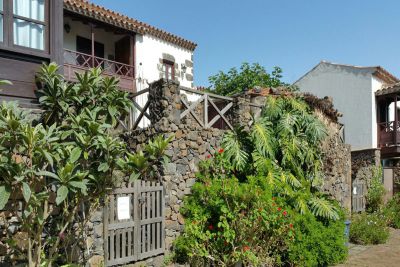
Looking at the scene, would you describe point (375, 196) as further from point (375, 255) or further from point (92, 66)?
point (92, 66)

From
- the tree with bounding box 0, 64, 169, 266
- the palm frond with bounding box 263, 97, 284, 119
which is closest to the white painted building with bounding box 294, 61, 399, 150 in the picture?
the palm frond with bounding box 263, 97, 284, 119

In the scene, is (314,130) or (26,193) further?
(314,130)

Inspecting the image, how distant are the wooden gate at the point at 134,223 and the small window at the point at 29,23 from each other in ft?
8.97

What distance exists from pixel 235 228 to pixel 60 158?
3.28 metres

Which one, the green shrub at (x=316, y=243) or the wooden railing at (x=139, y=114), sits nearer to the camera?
→ the green shrub at (x=316, y=243)

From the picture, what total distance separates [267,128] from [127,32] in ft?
27.8

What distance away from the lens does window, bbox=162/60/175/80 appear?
15853mm

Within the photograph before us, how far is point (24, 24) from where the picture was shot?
5.52 meters

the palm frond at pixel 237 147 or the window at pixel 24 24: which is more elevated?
the window at pixel 24 24

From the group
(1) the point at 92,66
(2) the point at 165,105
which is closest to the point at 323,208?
(2) the point at 165,105

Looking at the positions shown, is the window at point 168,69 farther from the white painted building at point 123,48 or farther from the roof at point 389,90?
the roof at point 389,90

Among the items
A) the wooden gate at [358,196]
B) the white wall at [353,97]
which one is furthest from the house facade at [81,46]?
the wooden gate at [358,196]

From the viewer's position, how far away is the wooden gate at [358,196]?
11791 millimetres

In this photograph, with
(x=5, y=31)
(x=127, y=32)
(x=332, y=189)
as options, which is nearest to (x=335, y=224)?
(x=332, y=189)
